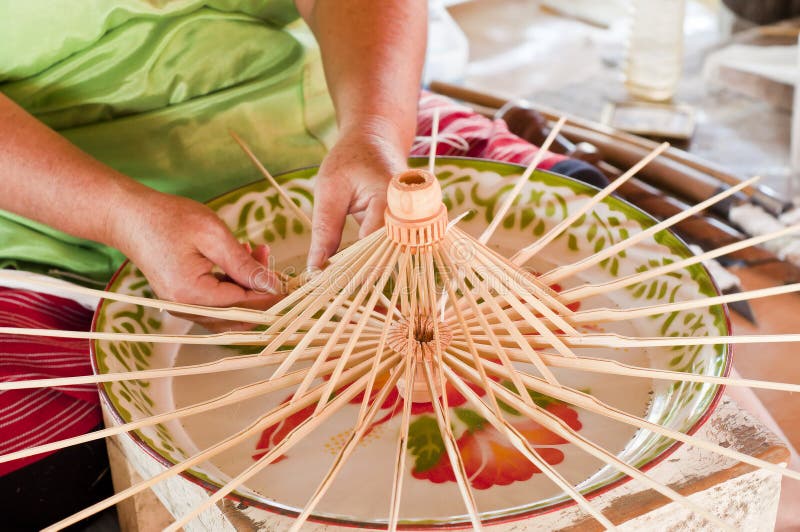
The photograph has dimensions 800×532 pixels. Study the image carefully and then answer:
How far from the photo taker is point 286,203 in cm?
97

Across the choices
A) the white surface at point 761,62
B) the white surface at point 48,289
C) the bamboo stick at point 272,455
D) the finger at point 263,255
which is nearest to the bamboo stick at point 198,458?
the bamboo stick at point 272,455

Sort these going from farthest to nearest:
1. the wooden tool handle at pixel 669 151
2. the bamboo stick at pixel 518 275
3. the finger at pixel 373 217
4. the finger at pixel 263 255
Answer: the wooden tool handle at pixel 669 151 → the finger at pixel 263 255 → the finger at pixel 373 217 → the bamboo stick at pixel 518 275

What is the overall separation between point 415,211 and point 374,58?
0.49 m

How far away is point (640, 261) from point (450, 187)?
0.79ft

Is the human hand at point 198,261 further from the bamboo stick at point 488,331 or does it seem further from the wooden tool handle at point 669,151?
the wooden tool handle at point 669,151

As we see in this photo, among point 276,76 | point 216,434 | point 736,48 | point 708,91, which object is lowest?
point 708,91

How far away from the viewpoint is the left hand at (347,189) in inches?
30.7

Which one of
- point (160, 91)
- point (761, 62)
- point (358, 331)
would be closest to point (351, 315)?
point (358, 331)

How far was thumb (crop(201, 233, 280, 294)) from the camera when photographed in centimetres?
78

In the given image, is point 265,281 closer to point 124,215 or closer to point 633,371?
point 124,215

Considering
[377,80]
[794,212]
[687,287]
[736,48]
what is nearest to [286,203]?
[377,80]

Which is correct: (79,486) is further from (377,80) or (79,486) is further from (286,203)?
(377,80)

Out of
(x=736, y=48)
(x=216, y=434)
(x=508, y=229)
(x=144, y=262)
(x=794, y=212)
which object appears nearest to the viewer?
(x=216, y=434)

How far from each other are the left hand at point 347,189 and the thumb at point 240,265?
44 mm
